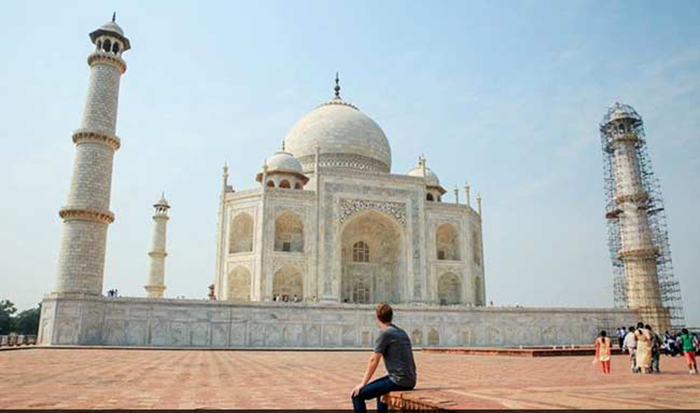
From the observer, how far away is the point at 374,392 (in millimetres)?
Answer: 3465

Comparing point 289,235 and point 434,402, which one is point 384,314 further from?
point 289,235

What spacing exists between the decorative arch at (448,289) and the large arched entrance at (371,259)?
249 centimetres

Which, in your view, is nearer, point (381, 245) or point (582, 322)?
point (582, 322)

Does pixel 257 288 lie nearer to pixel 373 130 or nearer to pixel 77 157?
pixel 77 157

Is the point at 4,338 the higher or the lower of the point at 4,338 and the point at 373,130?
the lower

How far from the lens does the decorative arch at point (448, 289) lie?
27.3m

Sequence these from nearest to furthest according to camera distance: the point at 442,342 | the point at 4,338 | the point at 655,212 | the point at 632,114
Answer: the point at 4,338, the point at 442,342, the point at 655,212, the point at 632,114

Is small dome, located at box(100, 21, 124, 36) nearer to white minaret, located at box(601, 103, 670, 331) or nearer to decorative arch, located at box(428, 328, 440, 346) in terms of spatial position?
decorative arch, located at box(428, 328, 440, 346)

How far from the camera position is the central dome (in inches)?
1184

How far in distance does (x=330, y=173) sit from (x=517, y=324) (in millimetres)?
10542

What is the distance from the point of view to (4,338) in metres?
17.1

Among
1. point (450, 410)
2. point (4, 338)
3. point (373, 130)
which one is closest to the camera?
point (450, 410)

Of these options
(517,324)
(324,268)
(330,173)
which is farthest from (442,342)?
(330,173)

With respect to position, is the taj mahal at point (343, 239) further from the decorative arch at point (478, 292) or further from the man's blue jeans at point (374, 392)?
the man's blue jeans at point (374, 392)
